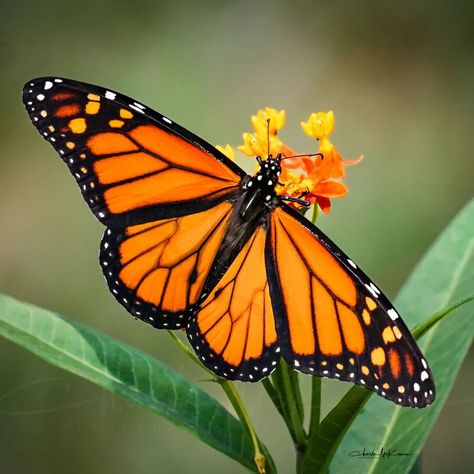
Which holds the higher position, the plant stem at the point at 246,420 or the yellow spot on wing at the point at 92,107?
the yellow spot on wing at the point at 92,107

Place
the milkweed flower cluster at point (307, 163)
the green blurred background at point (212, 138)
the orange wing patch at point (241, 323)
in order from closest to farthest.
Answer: the orange wing patch at point (241, 323), the milkweed flower cluster at point (307, 163), the green blurred background at point (212, 138)

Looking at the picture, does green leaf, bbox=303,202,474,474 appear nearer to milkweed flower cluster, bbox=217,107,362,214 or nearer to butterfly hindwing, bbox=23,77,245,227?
milkweed flower cluster, bbox=217,107,362,214

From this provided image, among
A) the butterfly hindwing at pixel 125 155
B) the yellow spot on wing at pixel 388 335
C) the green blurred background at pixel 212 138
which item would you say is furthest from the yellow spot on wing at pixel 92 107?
the green blurred background at pixel 212 138

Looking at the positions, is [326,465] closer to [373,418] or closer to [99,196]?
[373,418]

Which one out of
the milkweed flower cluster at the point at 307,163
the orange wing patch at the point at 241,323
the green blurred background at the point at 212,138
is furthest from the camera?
the green blurred background at the point at 212,138

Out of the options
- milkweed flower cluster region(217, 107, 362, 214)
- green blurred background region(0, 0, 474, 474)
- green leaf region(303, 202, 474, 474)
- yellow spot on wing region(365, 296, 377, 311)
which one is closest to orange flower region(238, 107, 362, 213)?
milkweed flower cluster region(217, 107, 362, 214)

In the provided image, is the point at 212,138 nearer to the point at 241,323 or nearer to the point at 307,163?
the point at 307,163

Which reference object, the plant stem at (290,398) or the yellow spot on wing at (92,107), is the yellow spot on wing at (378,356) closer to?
the plant stem at (290,398)
